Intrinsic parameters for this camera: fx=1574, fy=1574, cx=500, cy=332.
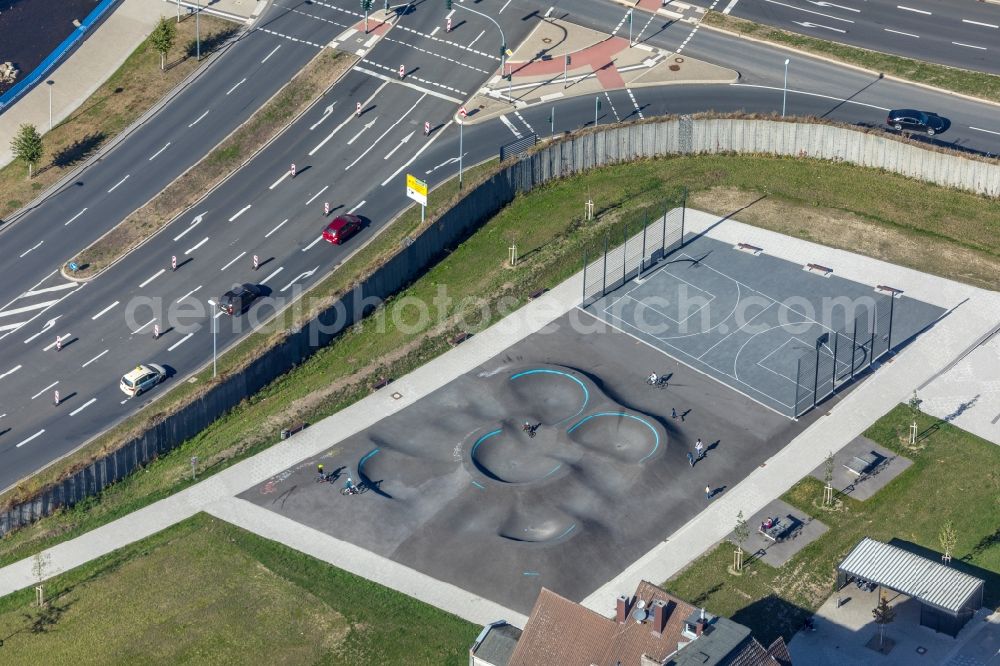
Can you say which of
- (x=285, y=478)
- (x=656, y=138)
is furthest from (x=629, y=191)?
(x=285, y=478)

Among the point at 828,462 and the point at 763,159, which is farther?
the point at 763,159

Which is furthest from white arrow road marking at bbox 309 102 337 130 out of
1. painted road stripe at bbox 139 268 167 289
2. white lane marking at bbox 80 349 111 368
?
white lane marking at bbox 80 349 111 368

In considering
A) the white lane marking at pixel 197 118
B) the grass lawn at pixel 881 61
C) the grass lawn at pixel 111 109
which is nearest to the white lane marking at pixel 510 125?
the grass lawn at pixel 881 61

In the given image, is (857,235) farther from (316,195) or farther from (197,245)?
(197,245)

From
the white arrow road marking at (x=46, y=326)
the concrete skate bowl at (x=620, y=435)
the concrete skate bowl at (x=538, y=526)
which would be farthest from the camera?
the white arrow road marking at (x=46, y=326)

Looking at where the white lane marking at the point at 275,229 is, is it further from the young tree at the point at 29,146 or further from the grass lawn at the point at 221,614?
the grass lawn at the point at 221,614

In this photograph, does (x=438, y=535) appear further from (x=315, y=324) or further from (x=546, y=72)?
(x=546, y=72)
